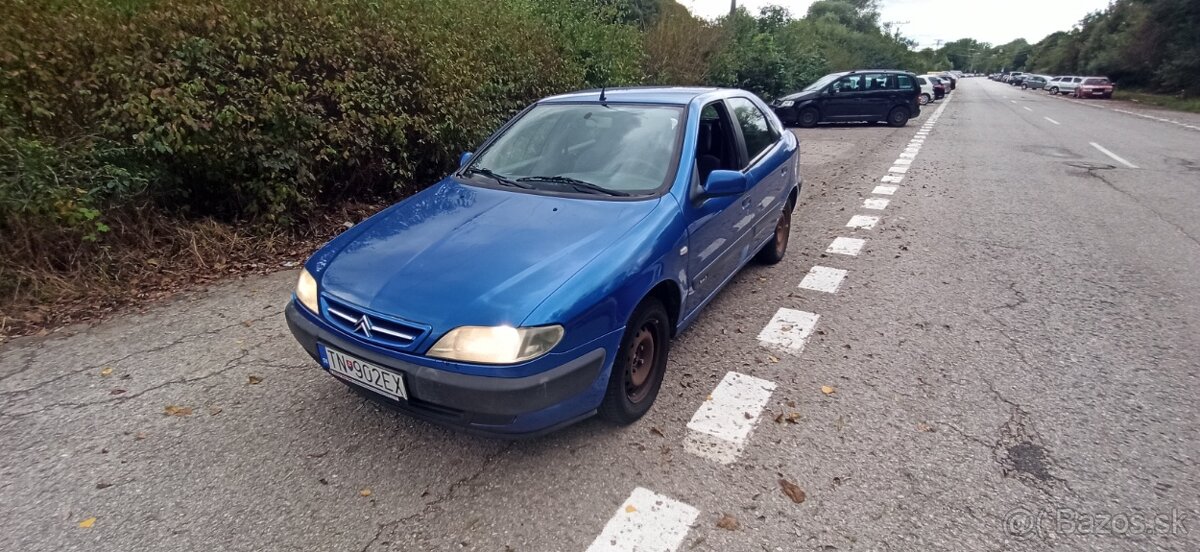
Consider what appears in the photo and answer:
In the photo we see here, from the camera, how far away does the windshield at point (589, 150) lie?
10.9ft

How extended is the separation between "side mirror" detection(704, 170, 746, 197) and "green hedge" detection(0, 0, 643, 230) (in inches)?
144

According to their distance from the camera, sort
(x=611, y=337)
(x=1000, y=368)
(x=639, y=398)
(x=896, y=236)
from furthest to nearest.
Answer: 1. (x=896, y=236)
2. (x=1000, y=368)
3. (x=639, y=398)
4. (x=611, y=337)

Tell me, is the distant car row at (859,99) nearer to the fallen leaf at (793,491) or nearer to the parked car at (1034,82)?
the fallen leaf at (793,491)

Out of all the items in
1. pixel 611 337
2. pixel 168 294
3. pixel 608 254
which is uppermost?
pixel 608 254

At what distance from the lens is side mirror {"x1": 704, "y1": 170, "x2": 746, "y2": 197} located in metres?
3.24

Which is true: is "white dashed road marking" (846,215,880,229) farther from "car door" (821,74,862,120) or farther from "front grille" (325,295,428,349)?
"car door" (821,74,862,120)

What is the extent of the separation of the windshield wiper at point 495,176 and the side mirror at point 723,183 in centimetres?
99

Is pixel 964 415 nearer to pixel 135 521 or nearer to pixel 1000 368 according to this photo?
pixel 1000 368

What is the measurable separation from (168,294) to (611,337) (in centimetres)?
385

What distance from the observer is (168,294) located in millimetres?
4527

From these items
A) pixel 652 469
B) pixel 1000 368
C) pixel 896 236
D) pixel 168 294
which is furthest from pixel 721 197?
pixel 168 294

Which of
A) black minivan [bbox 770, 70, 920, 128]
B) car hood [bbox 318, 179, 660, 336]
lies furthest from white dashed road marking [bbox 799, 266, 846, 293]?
black minivan [bbox 770, 70, 920, 128]

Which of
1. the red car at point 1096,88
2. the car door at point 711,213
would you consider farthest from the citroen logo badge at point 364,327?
the red car at point 1096,88

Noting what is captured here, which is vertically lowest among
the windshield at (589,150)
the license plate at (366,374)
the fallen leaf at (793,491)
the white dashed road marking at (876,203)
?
the fallen leaf at (793,491)
